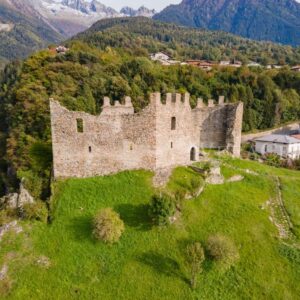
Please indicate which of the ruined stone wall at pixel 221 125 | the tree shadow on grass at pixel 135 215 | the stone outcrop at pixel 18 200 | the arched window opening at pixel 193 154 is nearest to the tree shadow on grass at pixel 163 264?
the tree shadow on grass at pixel 135 215

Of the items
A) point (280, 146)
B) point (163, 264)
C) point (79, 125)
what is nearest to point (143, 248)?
point (163, 264)

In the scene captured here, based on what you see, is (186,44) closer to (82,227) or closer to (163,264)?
(82,227)

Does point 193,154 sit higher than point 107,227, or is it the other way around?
point 193,154

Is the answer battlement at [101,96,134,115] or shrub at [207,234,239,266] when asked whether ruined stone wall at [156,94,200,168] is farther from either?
shrub at [207,234,239,266]

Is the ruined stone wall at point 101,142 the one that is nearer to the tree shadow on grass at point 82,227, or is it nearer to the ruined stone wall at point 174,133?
the ruined stone wall at point 174,133

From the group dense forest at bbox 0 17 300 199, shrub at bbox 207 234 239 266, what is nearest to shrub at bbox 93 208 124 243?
shrub at bbox 207 234 239 266

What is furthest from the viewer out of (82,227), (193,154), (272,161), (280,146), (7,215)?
(280,146)
